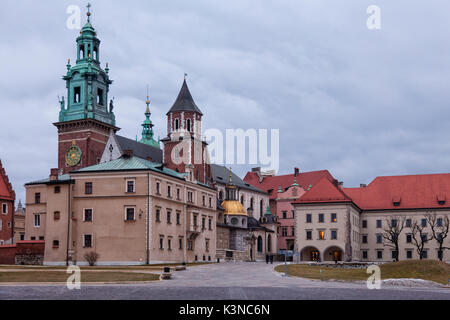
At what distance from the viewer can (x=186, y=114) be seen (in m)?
104

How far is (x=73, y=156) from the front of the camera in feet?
328

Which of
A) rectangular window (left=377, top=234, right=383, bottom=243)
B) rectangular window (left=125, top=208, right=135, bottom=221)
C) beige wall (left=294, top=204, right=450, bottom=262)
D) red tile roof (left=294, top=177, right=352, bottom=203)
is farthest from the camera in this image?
rectangular window (left=377, top=234, right=383, bottom=243)

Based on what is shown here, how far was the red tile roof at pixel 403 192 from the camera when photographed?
340ft

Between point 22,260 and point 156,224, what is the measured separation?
46.6 feet

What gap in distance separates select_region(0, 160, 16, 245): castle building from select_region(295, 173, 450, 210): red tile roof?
148ft

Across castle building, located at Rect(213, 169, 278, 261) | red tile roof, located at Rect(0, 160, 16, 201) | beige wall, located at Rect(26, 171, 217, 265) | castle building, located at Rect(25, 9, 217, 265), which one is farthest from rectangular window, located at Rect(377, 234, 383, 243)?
red tile roof, located at Rect(0, 160, 16, 201)

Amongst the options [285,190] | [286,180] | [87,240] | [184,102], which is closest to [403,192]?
[285,190]

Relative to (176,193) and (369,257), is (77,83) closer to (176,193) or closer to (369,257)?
(176,193)

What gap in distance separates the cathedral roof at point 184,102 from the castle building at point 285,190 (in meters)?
27.0

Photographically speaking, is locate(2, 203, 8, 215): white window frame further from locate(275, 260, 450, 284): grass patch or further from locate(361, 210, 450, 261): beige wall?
locate(275, 260, 450, 284): grass patch

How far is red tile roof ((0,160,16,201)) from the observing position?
9115 cm

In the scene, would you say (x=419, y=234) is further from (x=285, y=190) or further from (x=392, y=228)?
(x=285, y=190)
